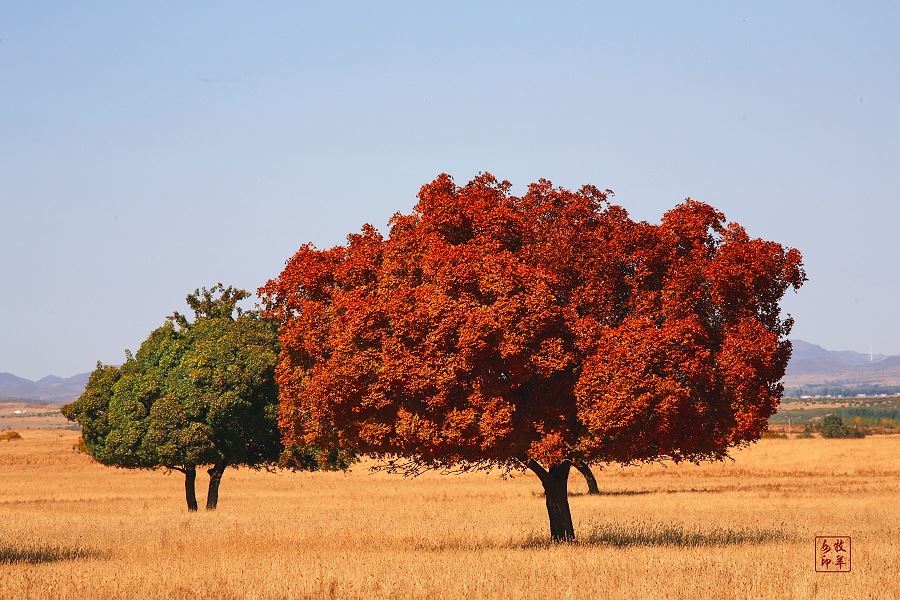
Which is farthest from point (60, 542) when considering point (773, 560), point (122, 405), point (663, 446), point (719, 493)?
point (719, 493)

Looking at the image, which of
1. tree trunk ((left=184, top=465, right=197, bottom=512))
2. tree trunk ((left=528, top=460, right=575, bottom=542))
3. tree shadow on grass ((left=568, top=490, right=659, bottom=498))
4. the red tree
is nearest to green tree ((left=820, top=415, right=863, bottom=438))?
tree shadow on grass ((left=568, top=490, right=659, bottom=498))

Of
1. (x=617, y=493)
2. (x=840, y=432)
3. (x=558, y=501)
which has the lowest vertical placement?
(x=617, y=493)

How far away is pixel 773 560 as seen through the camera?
27875 millimetres

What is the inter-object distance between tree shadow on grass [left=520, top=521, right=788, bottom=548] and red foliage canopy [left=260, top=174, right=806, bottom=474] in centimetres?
317

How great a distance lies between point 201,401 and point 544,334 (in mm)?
24118

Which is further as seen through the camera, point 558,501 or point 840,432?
point 840,432

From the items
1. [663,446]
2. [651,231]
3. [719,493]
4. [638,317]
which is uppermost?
[651,231]

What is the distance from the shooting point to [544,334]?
2850 cm

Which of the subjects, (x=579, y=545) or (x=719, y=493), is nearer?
(x=579, y=545)

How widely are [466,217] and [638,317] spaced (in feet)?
17.2

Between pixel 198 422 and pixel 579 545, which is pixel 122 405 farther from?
pixel 579 545

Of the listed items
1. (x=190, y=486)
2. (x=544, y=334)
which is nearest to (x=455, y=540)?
(x=544, y=334)
